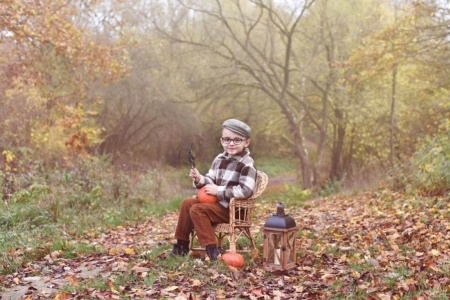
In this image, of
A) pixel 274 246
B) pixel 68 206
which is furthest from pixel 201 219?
pixel 68 206

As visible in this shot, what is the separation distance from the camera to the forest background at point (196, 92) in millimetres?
10477

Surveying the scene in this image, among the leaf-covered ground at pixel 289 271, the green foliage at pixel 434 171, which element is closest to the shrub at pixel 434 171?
the green foliage at pixel 434 171

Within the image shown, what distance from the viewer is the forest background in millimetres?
10477

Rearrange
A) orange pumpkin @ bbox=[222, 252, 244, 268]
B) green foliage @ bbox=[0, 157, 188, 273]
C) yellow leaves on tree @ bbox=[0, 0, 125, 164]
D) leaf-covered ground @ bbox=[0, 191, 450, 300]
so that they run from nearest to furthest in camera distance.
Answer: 1. leaf-covered ground @ bbox=[0, 191, 450, 300]
2. orange pumpkin @ bbox=[222, 252, 244, 268]
3. green foliage @ bbox=[0, 157, 188, 273]
4. yellow leaves on tree @ bbox=[0, 0, 125, 164]

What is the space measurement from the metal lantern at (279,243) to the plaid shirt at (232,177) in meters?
0.41

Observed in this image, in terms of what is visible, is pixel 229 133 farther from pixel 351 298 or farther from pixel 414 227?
pixel 414 227

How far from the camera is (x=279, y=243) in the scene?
530 cm

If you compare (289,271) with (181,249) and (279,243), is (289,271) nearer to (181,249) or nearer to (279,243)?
(279,243)

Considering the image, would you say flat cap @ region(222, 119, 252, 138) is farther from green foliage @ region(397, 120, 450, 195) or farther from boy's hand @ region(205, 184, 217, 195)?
green foliage @ region(397, 120, 450, 195)

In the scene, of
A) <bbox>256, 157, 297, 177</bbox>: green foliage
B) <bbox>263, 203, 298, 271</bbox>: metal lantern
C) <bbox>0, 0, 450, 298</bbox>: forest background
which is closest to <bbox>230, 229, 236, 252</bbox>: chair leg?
<bbox>263, 203, 298, 271</bbox>: metal lantern

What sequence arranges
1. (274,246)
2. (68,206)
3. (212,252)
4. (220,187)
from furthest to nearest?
(68,206) < (220,187) < (212,252) < (274,246)

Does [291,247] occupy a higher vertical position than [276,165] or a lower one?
higher

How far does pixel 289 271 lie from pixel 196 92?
1578 centimetres

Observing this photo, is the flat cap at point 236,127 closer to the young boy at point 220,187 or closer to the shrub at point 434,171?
the young boy at point 220,187
